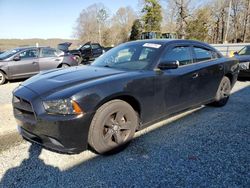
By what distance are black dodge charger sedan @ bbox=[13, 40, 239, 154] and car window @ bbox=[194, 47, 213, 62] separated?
0.02 metres

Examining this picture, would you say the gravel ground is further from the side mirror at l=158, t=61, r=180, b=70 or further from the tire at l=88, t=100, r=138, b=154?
the side mirror at l=158, t=61, r=180, b=70

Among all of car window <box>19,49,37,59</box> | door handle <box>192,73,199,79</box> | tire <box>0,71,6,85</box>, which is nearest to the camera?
door handle <box>192,73,199,79</box>

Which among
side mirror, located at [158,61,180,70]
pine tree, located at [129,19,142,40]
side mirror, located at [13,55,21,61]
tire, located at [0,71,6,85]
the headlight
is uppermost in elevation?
pine tree, located at [129,19,142,40]

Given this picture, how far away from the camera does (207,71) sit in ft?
15.0

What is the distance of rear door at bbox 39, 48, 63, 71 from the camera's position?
10002 mm

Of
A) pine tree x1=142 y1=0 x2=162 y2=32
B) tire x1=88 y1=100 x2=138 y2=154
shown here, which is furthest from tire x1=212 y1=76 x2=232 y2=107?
pine tree x1=142 y1=0 x2=162 y2=32

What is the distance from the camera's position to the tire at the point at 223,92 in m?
5.12

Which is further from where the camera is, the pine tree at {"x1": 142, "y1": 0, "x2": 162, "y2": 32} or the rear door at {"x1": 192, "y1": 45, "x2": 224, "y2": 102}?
the pine tree at {"x1": 142, "y1": 0, "x2": 162, "y2": 32}

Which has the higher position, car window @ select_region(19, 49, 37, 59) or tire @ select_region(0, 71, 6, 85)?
car window @ select_region(19, 49, 37, 59)

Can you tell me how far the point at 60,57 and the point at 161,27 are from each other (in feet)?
113

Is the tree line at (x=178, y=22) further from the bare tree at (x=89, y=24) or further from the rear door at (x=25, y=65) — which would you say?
the rear door at (x=25, y=65)

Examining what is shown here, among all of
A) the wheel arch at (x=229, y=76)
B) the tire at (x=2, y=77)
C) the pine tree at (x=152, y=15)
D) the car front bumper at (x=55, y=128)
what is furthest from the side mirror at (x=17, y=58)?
the pine tree at (x=152, y=15)

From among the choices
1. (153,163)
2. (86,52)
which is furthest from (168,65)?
→ (86,52)

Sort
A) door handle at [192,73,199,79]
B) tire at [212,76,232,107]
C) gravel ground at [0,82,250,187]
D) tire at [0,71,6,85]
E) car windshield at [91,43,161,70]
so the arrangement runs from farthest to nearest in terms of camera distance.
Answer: tire at [0,71,6,85] < tire at [212,76,232,107] < door handle at [192,73,199,79] < car windshield at [91,43,161,70] < gravel ground at [0,82,250,187]
